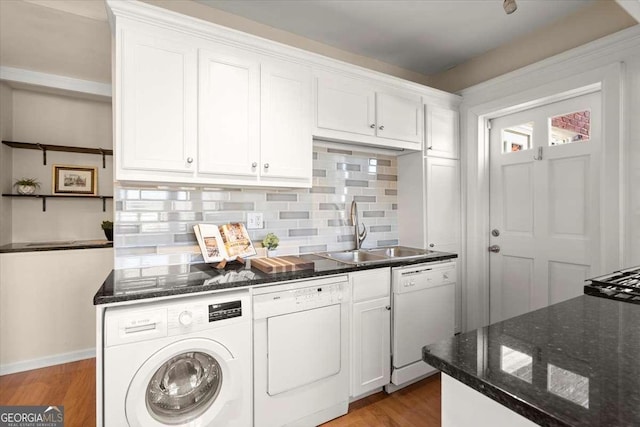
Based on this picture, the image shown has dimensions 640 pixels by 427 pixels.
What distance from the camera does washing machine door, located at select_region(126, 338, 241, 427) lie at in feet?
4.68

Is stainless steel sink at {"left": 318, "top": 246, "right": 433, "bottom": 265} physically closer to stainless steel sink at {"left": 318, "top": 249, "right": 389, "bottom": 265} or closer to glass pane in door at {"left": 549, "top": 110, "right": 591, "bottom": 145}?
stainless steel sink at {"left": 318, "top": 249, "right": 389, "bottom": 265}

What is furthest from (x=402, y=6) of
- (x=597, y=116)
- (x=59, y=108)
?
(x=59, y=108)

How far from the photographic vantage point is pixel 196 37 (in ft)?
6.12

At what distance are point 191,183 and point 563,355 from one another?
182 cm

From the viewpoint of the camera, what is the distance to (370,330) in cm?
215

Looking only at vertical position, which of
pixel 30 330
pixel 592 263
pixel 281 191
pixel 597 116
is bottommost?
pixel 30 330

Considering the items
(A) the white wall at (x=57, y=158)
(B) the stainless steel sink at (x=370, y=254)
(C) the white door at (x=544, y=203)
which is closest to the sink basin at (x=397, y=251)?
(B) the stainless steel sink at (x=370, y=254)

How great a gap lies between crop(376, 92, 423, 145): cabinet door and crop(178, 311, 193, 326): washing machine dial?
1848mm

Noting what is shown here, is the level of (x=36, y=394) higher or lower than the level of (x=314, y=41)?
lower

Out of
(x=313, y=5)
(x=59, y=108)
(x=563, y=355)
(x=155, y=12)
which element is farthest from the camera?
(x=59, y=108)

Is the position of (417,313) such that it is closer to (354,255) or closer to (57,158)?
(354,255)

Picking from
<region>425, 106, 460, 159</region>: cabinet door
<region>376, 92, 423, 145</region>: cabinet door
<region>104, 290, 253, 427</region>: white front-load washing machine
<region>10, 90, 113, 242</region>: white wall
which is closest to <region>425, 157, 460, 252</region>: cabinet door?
<region>425, 106, 460, 159</region>: cabinet door

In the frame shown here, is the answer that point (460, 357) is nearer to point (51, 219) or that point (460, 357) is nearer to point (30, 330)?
point (30, 330)

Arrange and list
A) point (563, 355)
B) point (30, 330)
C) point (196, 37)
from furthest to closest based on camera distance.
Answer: point (30, 330), point (196, 37), point (563, 355)
